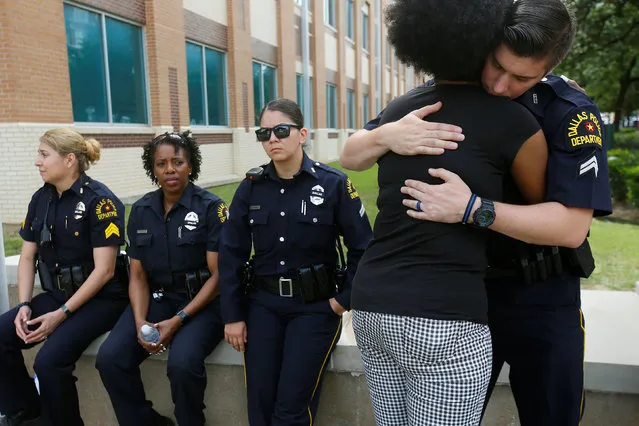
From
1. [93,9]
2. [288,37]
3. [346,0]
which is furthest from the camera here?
[346,0]

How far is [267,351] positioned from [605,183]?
165 cm

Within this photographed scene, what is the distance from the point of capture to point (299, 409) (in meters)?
2.44

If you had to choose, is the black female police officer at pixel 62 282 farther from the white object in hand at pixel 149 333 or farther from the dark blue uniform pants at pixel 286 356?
the dark blue uniform pants at pixel 286 356

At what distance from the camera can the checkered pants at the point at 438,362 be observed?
4.55ft

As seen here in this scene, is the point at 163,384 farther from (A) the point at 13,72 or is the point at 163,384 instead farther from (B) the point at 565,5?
(A) the point at 13,72

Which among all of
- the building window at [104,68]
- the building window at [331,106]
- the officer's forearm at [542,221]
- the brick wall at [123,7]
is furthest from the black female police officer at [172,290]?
the building window at [331,106]

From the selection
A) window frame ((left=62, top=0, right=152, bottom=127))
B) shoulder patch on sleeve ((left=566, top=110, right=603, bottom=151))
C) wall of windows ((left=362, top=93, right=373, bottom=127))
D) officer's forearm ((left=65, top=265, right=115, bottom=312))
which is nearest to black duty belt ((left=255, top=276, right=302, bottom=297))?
officer's forearm ((left=65, top=265, right=115, bottom=312))

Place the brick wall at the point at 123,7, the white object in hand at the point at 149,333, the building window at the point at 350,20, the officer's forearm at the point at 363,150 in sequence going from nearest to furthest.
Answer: the officer's forearm at the point at 363,150 → the white object in hand at the point at 149,333 → the brick wall at the point at 123,7 → the building window at the point at 350,20

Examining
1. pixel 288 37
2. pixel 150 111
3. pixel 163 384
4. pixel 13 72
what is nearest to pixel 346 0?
pixel 288 37

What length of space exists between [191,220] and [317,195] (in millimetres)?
750

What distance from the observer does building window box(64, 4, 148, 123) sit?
9023 millimetres

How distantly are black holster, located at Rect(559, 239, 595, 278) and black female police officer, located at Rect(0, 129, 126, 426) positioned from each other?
7.84 feet

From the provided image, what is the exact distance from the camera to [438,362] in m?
1.40

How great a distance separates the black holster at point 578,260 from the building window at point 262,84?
14069 millimetres
